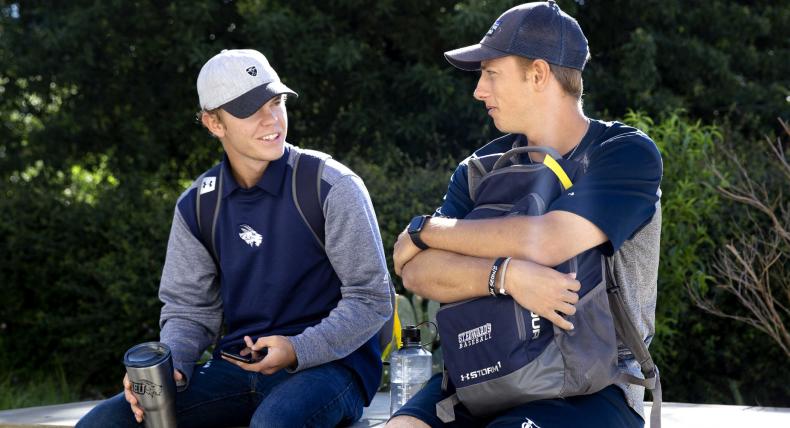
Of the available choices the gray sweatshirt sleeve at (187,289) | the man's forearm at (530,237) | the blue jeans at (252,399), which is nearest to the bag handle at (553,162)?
the man's forearm at (530,237)

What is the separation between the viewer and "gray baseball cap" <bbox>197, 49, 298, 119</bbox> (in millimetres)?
3768

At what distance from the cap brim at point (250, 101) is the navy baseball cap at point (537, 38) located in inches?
34.9

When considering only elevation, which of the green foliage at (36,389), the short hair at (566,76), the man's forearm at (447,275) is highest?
the short hair at (566,76)

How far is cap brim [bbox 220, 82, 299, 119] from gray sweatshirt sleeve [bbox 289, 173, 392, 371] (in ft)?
1.30

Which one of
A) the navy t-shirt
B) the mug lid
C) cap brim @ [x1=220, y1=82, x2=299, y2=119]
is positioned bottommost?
the mug lid

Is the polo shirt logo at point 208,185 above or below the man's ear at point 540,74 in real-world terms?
below

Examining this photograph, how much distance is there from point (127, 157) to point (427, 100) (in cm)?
271

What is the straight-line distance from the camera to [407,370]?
13.2ft

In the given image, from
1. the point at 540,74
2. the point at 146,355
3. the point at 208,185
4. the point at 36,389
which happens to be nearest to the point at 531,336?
the point at 540,74

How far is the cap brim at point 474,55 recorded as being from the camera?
3131 millimetres

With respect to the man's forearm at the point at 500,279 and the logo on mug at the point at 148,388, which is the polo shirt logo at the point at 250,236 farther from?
the man's forearm at the point at 500,279

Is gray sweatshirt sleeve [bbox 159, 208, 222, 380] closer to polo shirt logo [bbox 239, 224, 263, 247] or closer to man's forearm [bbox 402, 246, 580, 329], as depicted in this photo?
polo shirt logo [bbox 239, 224, 263, 247]

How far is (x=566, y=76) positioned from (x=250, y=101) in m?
1.19

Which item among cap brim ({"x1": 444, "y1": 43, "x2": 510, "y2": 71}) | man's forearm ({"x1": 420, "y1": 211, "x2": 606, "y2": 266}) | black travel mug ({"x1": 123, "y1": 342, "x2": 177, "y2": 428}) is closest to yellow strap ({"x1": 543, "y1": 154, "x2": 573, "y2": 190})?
man's forearm ({"x1": 420, "y1": 211, "x2": 606, "y2": 266})
